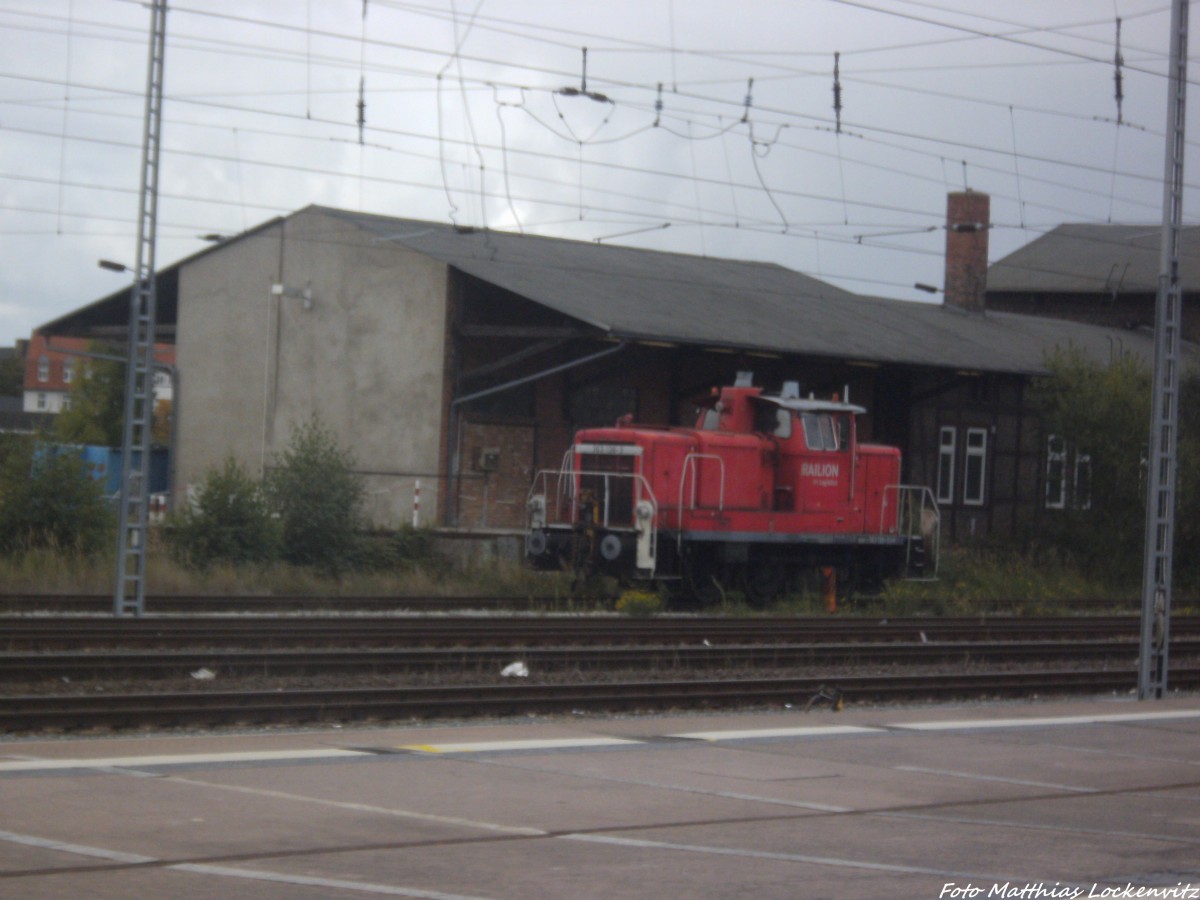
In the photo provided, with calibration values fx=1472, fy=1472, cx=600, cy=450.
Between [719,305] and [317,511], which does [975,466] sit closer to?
[719,305]

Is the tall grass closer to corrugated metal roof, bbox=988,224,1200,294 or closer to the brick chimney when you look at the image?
the brick chimney

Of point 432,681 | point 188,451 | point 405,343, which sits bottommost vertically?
point 432,681

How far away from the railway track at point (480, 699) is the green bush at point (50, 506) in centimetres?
1374

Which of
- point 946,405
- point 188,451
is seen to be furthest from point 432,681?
point 946,405

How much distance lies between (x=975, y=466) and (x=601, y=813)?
105ft

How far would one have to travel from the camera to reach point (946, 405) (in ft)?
123

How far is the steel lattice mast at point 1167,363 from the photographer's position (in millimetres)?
14641

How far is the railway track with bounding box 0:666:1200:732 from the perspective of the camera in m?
11.2

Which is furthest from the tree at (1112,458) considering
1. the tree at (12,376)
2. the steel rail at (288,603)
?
the tree at (12,376)

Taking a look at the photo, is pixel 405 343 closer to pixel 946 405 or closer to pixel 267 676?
pixel 946 405

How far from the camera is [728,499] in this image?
23688 millimetres

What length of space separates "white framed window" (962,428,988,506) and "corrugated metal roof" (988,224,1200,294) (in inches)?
664

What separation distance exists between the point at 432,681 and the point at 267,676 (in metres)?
1.56

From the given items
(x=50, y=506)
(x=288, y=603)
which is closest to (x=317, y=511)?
(x=50, y=506)
